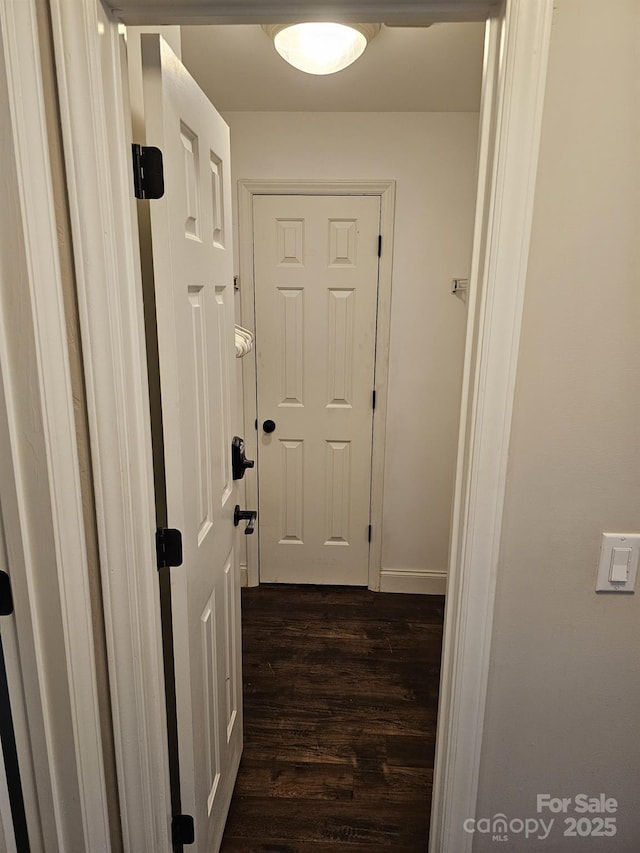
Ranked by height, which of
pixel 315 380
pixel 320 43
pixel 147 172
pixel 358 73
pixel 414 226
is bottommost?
pixel 315 380

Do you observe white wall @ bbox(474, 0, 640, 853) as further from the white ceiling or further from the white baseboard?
the white baseboard

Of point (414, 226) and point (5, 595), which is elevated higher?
point (414, 226)

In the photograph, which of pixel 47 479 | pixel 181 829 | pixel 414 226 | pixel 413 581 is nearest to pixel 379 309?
pixel 414 226

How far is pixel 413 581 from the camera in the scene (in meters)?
2.97

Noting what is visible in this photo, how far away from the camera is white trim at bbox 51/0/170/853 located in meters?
0.85

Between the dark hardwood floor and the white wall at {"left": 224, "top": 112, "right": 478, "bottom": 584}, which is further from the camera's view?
the white wall at {"left": 224, "top": 112, "right": 478, "bottom": 584}

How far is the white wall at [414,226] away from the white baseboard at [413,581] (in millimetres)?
363

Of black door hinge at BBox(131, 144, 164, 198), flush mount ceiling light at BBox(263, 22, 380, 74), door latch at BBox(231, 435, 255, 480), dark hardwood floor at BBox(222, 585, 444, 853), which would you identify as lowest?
dark hardwood floor at BBox(222, 585, 444, 853)

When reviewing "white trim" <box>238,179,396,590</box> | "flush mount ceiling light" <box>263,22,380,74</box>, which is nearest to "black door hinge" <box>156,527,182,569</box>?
"flush mount ceiling light" <box>263,22,380,74</box>

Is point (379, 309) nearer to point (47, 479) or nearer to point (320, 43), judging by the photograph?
point (320, 43)

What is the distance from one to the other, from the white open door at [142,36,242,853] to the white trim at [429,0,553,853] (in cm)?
57

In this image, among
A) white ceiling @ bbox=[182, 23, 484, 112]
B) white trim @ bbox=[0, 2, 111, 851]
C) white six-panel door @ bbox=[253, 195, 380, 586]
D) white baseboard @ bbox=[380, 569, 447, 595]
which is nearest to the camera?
white trim @ bbox=[0, 2, 111, 851]

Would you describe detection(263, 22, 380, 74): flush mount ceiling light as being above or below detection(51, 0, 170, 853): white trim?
above

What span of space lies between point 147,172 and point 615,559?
1159 millimetres
